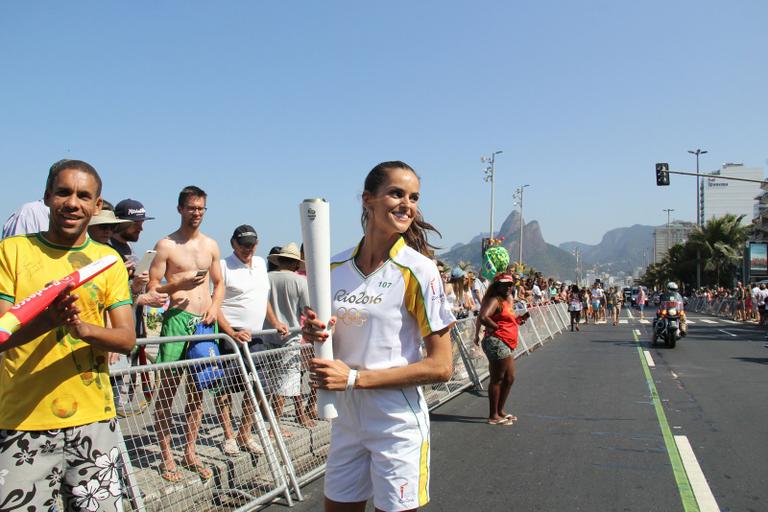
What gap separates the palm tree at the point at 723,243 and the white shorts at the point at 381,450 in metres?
71.1

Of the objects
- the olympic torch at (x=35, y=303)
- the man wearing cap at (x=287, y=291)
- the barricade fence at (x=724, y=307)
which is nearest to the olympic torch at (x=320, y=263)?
the olympic torch at (x=35, y=303)

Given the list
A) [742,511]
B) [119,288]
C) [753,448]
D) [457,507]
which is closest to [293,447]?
[457,507]

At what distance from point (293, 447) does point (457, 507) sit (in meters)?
1.42

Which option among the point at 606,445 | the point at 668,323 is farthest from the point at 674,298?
the point at 606,445

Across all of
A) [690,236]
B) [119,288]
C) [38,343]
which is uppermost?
[690,236]

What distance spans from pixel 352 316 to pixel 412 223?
55 centimetres

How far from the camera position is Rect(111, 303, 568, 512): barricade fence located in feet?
13.0

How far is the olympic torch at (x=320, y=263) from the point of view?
2.38 m

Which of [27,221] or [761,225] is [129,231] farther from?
[761,225]

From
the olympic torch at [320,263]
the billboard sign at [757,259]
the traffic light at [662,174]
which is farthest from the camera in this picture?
the billboard sign at [757,259]

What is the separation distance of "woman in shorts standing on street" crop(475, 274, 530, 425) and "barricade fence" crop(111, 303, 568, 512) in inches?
93.5

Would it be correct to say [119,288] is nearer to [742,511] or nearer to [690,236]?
[742,511]

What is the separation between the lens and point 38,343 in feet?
8.55

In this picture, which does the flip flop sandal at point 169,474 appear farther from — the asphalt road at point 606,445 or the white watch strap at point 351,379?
the white watch strap at point 351,379
